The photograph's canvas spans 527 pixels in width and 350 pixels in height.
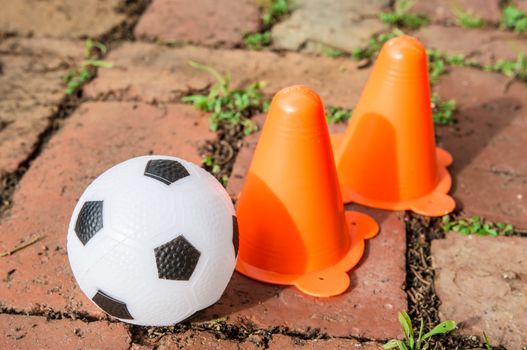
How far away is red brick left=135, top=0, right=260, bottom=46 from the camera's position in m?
3.80

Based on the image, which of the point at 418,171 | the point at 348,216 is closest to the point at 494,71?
the point at 418,171

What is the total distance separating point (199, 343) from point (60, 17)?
2.52m

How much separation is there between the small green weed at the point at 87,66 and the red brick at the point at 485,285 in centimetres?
191

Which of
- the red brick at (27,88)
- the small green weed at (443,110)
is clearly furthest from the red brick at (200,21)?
the small green weed at (443,110)

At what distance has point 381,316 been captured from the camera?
7.30 ft

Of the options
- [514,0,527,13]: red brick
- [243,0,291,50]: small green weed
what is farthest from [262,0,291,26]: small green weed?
[514,0,527,13]: red brick

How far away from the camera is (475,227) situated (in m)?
2.59

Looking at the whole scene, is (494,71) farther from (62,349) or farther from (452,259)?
(62,349)

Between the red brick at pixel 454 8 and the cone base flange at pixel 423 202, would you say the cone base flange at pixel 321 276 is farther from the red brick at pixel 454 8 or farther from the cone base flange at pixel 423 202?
the red brick at pixel 454 8

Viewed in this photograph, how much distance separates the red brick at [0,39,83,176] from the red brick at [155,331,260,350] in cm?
118

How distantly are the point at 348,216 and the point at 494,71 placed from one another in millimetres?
1458

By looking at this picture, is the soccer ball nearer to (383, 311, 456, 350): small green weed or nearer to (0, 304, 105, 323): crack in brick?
(0, 304, 105, 323): crack in brick

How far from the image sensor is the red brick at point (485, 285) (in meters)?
2.20

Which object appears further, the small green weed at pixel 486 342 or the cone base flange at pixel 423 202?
the cone base flange at pixel 423 202
